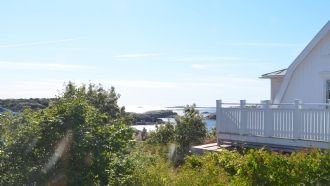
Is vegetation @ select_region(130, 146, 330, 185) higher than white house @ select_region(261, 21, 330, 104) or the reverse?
the reverse

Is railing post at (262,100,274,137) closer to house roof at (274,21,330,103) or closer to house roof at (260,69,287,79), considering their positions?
house roof at (274,21,330,103)

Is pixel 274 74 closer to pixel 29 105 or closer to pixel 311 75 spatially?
pixel 311 75

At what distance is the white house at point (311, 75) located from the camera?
60.3 feet

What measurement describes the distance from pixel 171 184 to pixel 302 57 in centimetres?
1073

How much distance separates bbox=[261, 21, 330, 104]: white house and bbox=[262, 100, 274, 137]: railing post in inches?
144

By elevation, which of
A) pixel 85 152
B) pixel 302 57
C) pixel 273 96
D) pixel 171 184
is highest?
pixel 302 57

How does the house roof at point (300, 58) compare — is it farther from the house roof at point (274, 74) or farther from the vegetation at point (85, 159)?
the vegetation at point (85, 159)

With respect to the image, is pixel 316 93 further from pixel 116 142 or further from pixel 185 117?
pixel 116 142

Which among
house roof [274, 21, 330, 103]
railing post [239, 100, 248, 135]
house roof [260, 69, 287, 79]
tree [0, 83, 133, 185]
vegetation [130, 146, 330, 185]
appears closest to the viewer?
tree [0, 83, 133, 185]

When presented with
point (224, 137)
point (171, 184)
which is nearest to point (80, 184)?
point (171, 184)

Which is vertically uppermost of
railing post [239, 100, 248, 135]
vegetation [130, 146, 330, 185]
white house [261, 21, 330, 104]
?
white house [261, 21, 330, 104]

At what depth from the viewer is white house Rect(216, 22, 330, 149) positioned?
14.4 metres

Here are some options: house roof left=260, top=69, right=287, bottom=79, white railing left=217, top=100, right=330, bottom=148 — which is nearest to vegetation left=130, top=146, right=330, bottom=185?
white railing left=217, top=100, right=330, bottom=148

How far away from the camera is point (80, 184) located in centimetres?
883
